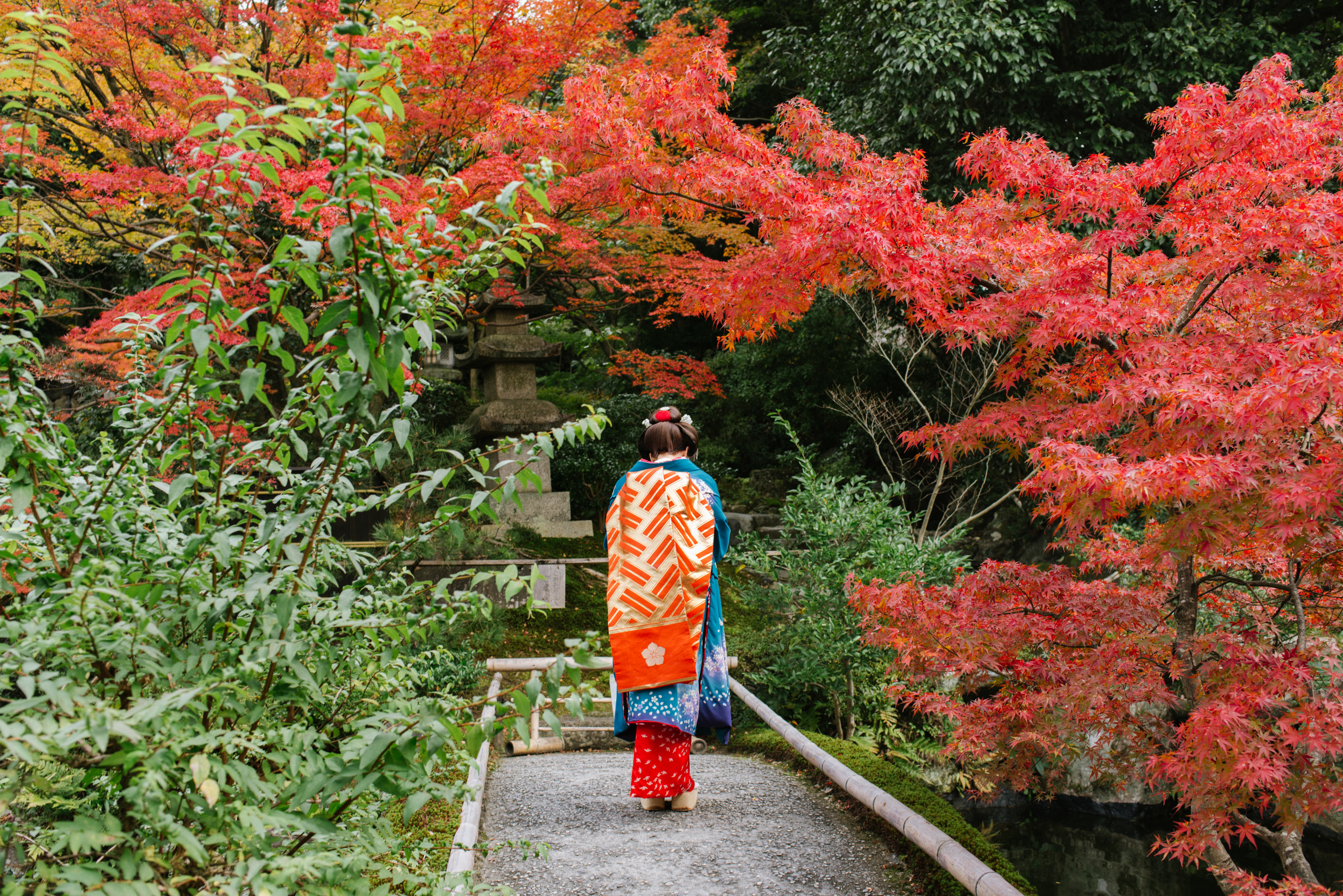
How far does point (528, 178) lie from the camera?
124 centimetres

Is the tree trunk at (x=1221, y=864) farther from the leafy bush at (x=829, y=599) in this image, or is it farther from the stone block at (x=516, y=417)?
the stone block at (x=516, y=417)

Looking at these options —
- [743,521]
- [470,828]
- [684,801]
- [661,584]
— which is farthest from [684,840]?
[743,521]

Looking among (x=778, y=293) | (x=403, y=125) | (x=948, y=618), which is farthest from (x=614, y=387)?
(x=948, y=618)

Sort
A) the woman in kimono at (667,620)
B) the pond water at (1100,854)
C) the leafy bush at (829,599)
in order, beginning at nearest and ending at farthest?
the woman in kimono at (667,620)
the pond water at (1100,854)
the leafy bush at (829,599)

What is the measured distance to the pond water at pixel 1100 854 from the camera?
184 inches

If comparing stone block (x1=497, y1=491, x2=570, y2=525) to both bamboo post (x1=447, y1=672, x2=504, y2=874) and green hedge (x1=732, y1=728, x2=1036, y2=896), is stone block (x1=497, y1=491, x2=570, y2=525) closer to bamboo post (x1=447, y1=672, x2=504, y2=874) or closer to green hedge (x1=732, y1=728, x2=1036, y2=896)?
green hedge (x1=732, y1=728, x2=1036, y2=896)

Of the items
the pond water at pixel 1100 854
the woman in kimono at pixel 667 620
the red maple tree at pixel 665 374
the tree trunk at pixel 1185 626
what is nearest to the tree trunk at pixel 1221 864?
the tree trunk at pixel 1185 626

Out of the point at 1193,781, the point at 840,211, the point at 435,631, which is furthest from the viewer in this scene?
the point at 840,211

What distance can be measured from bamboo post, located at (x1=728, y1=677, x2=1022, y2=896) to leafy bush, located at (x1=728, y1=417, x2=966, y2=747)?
94 cm

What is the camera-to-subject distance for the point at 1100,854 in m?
5.09

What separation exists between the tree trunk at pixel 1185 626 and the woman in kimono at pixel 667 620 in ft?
5.61

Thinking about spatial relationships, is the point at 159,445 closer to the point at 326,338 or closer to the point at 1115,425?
the point at 326,338

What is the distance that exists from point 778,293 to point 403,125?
4317 mm

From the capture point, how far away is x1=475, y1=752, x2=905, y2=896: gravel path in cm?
274
